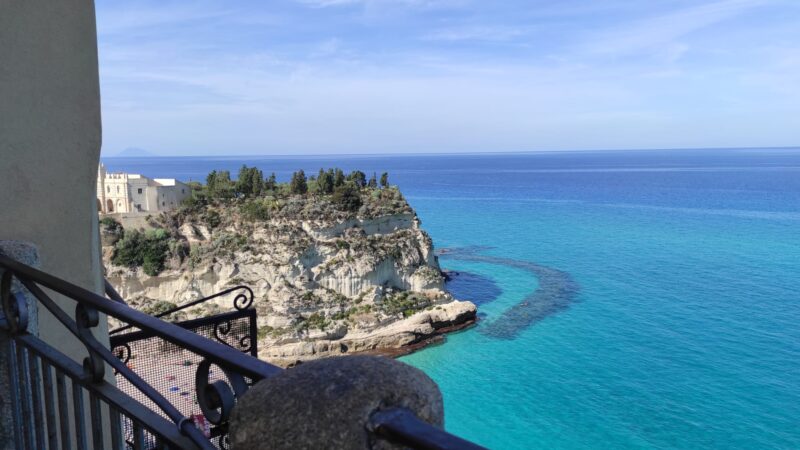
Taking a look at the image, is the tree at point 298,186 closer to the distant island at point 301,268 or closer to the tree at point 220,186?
the distant island at point 301,268

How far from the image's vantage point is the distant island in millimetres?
31625

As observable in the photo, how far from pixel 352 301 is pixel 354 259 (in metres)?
2.56

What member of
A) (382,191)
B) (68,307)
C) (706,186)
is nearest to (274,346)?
(382,191)

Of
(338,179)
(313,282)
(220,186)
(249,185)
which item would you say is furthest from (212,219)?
(338,179)

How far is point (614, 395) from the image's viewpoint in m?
27.7

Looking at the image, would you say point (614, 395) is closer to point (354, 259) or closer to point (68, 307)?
point (354, 259)

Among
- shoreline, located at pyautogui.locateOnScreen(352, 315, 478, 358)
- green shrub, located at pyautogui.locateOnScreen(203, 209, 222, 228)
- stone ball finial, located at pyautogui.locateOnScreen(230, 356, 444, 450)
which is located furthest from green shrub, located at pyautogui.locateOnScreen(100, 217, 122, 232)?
stone ball finial, located at pyautogui.locateOnScreen(230, 356, 444, 450)

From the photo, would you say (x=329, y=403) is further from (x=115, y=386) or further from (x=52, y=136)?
(x=52, y=136)

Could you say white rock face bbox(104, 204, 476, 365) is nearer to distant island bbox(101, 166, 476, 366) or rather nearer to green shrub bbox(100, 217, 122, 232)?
distant island bbox(101, 166, 476, 366)

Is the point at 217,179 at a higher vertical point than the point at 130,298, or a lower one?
higher

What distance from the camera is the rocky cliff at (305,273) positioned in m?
31.6

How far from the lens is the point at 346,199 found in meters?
37.6

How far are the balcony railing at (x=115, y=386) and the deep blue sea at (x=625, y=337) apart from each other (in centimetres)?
2292

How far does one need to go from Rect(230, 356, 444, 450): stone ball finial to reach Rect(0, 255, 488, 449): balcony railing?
3 cm
